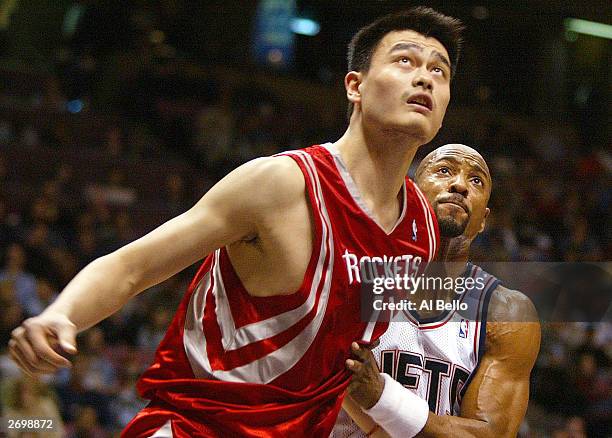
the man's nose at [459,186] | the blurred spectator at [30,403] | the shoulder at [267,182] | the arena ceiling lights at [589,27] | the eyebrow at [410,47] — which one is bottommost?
the blurred spectator at [30,403]

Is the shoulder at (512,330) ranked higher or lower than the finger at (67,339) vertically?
lower

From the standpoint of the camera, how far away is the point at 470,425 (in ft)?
8.75

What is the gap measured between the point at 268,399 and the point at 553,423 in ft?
10.4

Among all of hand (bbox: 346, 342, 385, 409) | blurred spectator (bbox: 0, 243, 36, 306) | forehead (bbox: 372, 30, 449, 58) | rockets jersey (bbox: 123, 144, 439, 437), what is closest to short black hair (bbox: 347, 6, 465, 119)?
forehead (bbox: 372, 30, 449, 58)

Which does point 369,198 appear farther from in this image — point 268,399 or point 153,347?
point 153,347

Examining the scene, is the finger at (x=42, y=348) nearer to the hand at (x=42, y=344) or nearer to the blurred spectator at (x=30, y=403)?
the hand at (x=42, y=344)

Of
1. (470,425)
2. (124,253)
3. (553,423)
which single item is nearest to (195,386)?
(124,253)

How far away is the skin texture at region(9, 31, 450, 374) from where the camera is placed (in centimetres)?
179

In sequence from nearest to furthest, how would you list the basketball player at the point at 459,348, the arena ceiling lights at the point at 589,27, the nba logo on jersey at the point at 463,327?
1. the basketball player at the point at 459,348
2. the nba logo on jersey at the point at 463,327
3. the arena ceiling lights at the point at 589,27

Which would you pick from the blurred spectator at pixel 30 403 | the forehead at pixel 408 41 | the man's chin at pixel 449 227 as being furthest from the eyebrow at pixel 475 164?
the blurred spectator at pixel 30 403

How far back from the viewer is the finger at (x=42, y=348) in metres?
1.66

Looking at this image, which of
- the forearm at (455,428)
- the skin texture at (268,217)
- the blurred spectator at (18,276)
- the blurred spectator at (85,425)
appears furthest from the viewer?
the blurred spectator at (18,276)

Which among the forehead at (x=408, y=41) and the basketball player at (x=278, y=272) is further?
the forehead at (x=408, y=41)

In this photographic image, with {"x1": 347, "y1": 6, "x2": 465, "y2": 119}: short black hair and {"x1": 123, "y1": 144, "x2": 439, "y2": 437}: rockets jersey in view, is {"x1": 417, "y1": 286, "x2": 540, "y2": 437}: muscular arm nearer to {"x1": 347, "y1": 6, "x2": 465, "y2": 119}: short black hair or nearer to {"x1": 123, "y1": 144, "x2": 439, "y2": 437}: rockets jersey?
{"x1": 123, "y1": 144, "x2": 439, "y2": 437}: rockets jersey
